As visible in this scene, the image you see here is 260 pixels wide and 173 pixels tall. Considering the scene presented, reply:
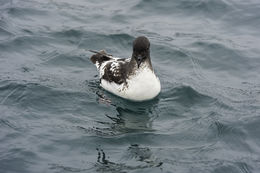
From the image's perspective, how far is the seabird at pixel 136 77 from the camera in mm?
11328

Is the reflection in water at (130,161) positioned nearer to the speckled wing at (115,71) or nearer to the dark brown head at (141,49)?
the dark brown head at (141,49)

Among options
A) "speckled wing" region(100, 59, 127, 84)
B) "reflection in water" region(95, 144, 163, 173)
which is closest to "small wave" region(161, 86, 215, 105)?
"speckled wing" region(100, 59, 127, 84)

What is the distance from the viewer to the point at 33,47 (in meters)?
14.5

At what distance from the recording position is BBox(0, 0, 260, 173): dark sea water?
9320 millimetres

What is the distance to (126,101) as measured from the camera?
39.1ft

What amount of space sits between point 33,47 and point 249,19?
7.26 meters

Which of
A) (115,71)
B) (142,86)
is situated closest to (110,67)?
(115,71)

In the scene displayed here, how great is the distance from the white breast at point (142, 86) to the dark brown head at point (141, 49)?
10.2 inches

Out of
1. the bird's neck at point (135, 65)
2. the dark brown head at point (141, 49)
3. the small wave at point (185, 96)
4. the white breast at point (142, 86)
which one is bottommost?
the small wave at point (185, 96)

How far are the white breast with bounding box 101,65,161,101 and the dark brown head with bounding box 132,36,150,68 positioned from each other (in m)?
0.26

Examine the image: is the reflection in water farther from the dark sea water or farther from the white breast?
the white breast

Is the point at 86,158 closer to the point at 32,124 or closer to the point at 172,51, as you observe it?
the point at 32,124

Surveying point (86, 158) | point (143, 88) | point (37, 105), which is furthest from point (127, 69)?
point (86, 158)

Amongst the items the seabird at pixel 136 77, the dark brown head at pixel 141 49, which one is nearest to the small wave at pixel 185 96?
the seabird at pixel 136 77
